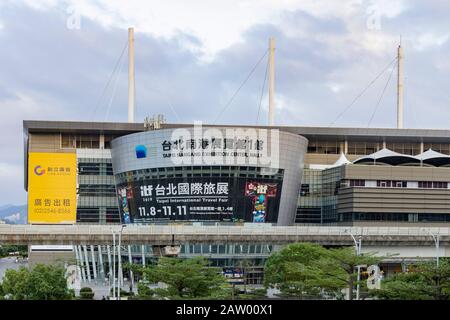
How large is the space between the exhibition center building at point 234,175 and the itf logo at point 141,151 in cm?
20

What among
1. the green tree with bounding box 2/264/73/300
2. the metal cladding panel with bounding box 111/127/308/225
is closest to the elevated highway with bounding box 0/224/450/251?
the green tree with bounding box 2/264/73/300

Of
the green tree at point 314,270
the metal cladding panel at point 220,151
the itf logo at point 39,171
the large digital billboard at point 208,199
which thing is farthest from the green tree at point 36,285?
the itf logo at point 39,171

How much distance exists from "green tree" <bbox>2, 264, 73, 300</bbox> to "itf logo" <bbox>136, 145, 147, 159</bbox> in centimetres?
5020

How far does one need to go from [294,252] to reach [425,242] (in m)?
23.5

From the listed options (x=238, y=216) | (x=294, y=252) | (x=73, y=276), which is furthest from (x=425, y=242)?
(x=73, y=276)

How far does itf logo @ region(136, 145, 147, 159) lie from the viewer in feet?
342

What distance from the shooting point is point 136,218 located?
106 metres

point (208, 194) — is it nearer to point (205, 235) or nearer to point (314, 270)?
point (205, 235)

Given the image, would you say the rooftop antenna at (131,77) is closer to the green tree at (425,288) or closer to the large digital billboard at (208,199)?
the large digital billboard at (208,199)

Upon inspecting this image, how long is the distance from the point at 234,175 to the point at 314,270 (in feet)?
152

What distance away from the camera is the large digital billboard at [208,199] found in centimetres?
10025

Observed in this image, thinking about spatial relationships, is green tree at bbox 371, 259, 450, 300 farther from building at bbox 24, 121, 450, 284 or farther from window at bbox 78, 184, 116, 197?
window at bbox 78, 184, 116, 197

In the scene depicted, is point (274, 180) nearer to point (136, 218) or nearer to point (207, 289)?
point (136, 218)

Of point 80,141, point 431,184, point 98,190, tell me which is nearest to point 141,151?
point 98,190
